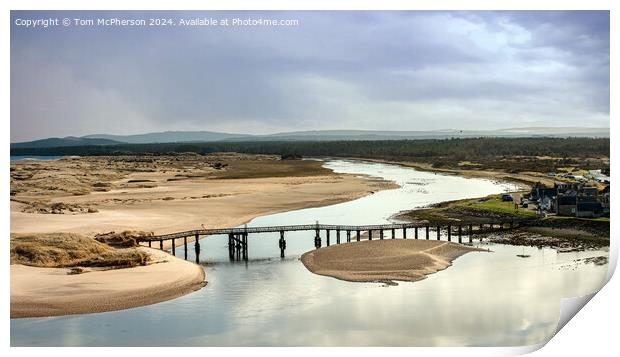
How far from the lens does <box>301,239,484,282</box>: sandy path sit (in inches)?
Result: 512

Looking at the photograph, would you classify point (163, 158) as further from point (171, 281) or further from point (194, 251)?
point (171, 281)

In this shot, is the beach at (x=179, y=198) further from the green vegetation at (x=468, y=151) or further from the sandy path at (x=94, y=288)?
the sandy path at (x=94, y=288)

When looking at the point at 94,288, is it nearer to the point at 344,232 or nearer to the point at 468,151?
the point at 344,232

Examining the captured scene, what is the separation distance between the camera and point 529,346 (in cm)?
1001

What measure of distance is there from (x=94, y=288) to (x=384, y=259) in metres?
5.68

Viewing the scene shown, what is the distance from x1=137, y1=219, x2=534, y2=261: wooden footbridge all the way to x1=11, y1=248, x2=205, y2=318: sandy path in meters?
1.77

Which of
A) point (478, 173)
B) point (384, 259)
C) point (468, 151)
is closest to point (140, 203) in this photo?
point (384, 259)

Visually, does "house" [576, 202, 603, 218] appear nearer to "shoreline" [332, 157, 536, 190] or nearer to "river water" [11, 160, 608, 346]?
"river water" [11, 160, 608, 346]

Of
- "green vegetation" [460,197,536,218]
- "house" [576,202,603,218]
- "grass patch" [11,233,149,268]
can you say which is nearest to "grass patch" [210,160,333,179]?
"green vegetation" [460,197,536,218]

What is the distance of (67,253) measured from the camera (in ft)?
42.7

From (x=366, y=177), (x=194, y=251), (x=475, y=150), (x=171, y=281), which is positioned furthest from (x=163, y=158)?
(x=171, y=281)

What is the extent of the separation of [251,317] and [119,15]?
17.9 ft

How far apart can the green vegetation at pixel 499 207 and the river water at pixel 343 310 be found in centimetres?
360

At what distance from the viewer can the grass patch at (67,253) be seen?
12.7 metres
